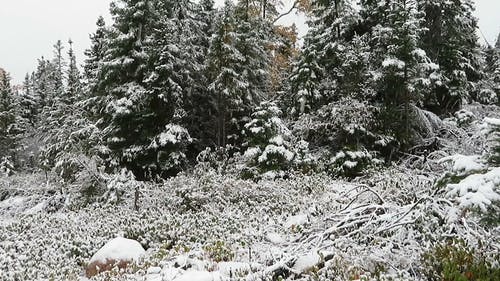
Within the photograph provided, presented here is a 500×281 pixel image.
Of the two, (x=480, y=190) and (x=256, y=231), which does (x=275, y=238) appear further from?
(x=480, y=190)

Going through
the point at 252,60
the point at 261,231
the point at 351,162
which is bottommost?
the point at 261,231

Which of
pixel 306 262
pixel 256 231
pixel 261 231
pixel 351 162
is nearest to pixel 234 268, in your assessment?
pixel 306 262

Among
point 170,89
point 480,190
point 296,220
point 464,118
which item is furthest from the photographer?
point 170,89

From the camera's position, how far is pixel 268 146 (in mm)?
13492

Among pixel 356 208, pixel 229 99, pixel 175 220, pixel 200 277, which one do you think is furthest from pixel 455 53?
pixel 200 277

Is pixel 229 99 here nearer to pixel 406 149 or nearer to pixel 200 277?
pixel 406 149

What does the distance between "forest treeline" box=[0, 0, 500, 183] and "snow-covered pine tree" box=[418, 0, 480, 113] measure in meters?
0.05

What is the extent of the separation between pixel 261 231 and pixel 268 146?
5.80 metres

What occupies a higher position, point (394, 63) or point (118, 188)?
point (394, 63)

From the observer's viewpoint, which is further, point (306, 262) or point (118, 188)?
point (118, 188)

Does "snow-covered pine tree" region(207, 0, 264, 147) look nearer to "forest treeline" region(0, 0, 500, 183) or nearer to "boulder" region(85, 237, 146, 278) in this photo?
"forest treeline" region(0, 0, 500, 183)

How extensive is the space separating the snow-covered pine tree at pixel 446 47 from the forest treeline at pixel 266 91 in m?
0.05

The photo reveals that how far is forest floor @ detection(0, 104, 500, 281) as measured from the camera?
228 inches

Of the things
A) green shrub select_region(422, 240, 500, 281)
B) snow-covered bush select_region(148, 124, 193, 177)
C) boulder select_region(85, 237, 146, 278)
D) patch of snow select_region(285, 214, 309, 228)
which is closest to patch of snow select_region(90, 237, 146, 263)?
boulder select_region(85, 237, 146, 278)
